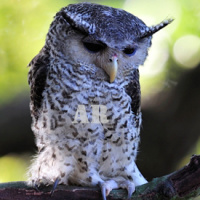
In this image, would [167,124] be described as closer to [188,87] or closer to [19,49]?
[188,87]

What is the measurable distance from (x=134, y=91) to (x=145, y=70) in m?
0.27

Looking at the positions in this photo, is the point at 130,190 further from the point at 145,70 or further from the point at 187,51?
the point at 187,51

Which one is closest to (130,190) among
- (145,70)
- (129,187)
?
(129,187)

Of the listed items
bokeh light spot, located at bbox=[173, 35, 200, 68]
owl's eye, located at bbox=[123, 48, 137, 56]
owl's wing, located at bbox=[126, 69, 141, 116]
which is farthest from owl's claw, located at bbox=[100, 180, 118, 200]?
bokeh light spot, located at bbox=[173, 35, 200, 68]

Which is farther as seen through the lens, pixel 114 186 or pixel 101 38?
pixel 114 186

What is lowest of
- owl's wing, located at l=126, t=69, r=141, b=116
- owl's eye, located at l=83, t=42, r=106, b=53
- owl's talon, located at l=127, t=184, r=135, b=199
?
owl's talon, located at l=127, t=184, r=135, b=199

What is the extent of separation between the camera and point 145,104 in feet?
5.45

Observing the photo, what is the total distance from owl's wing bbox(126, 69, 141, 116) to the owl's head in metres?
0.07

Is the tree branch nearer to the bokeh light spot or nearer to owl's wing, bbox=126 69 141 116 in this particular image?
owl's wing, bbox=126 69 141 116

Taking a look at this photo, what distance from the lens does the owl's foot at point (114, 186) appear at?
1.22m

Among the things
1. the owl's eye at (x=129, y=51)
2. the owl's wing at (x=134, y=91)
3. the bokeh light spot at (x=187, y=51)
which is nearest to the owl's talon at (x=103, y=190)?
the owl's wing at (x=134, y=91)

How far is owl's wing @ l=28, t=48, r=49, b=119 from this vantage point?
1323 millimetres

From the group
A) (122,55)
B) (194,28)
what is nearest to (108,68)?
(122,55)

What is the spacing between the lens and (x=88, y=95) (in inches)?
49.7
